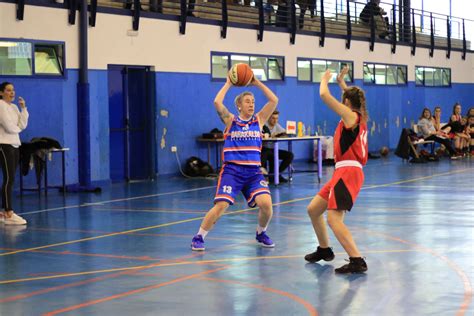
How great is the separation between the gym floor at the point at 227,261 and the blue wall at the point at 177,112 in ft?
8.87

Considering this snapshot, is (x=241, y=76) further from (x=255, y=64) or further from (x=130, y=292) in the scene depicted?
(x=255, y=64)

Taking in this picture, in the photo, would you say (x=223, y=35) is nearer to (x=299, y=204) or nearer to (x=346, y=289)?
(x=299, y=204)

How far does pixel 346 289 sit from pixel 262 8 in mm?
17082

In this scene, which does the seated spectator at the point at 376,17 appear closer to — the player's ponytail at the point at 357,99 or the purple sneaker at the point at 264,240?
the purple sneaker at the point at 264,240

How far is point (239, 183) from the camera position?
1021 centimetres

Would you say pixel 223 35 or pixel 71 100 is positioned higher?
pixel 223 35

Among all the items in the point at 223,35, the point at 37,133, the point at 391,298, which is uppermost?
the point at 223,35

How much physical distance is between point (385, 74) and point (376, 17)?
6.26 feet

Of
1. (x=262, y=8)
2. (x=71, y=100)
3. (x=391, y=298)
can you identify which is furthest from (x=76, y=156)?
(x=391, y=298)

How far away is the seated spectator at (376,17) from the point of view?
30.2 metres

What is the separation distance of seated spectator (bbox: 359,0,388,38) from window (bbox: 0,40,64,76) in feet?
45.5

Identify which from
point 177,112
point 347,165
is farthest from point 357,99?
point 177,112

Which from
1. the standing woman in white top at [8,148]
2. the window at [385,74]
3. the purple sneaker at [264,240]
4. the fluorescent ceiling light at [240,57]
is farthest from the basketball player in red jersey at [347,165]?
the window at [385,74]

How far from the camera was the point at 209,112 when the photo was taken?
2270 centimetres
